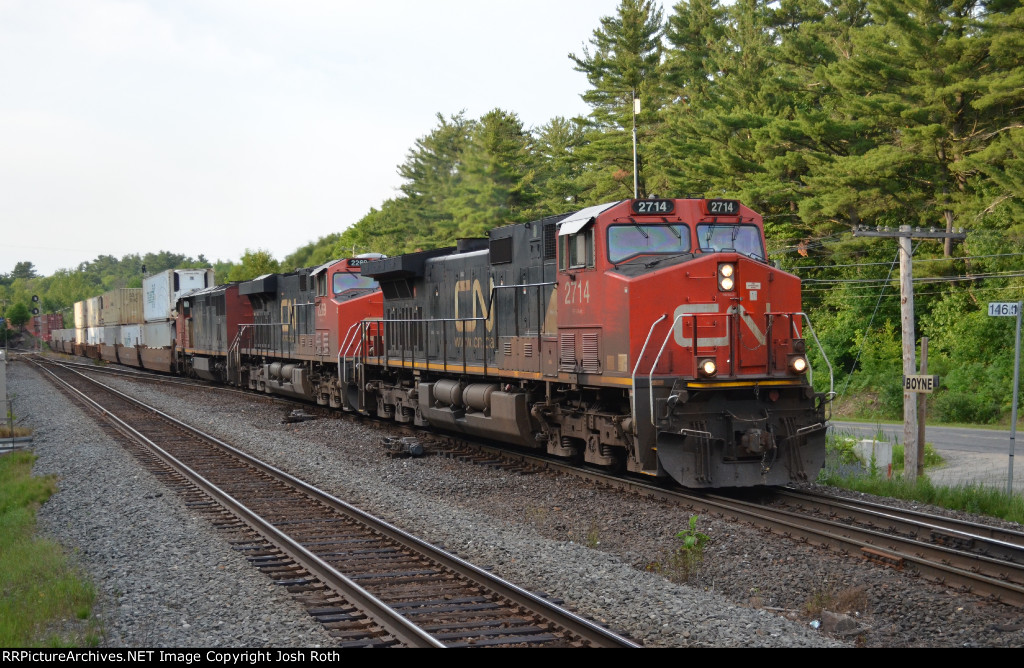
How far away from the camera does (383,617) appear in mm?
6352

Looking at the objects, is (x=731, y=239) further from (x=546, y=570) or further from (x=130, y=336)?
(x=130, y=336)

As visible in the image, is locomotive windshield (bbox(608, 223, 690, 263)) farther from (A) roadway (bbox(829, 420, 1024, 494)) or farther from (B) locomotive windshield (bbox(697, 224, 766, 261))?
(A) roadway (bbox(829, 420, 1024, 494))

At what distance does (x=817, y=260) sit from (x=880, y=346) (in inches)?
145

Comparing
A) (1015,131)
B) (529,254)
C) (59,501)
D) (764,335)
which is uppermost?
(1015,131)

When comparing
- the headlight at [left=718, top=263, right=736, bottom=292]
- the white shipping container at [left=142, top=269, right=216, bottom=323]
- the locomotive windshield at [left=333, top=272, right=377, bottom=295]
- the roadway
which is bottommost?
the roadway

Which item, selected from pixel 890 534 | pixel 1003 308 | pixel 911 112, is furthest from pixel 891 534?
pixel 911 112

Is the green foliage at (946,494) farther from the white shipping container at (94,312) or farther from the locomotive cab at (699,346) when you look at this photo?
the white shipping container at (94,312)

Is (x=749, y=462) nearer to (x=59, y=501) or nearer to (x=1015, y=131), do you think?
(x=59, y=501)

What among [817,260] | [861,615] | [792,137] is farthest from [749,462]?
[817,260]

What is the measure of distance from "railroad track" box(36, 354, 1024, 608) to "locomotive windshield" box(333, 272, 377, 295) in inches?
459

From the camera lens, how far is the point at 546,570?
7.60m

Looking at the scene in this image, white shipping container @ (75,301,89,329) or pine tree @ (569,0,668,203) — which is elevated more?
pine tree @ (569,0,668,203)

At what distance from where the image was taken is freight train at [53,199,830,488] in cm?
988

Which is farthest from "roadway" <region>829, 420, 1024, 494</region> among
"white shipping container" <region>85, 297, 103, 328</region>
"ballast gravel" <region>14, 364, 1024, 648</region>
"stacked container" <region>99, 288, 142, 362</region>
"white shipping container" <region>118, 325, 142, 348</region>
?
"white shipping container" <region>85, 297, 103, 328</region>
